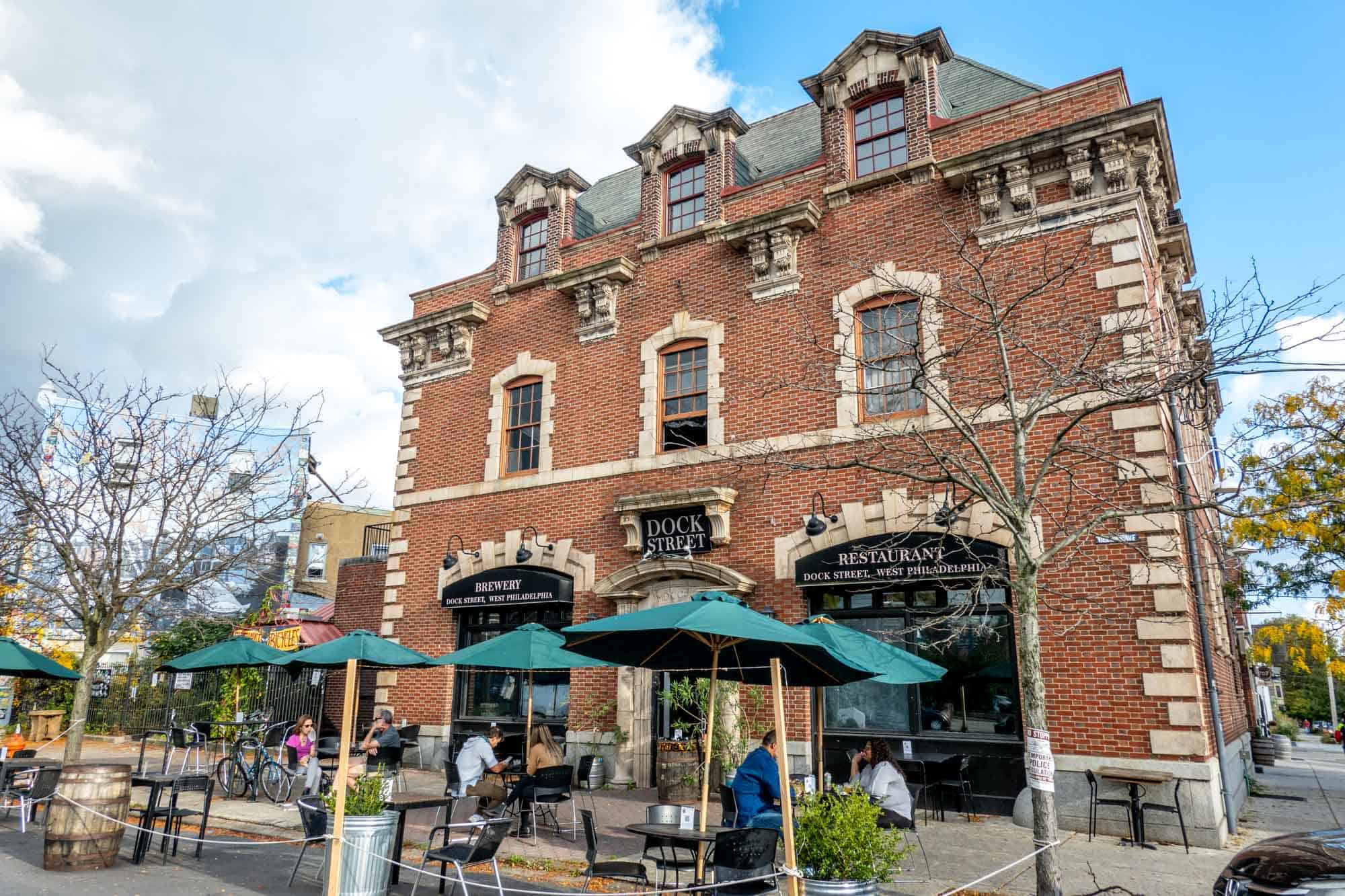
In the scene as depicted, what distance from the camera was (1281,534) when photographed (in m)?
16.2

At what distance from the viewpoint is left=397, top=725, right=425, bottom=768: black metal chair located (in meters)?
16.1

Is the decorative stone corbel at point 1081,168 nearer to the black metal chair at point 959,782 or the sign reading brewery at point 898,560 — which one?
the sign reading brewery at point 898,560

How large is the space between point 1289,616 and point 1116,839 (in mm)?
10363

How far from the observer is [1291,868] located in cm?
608

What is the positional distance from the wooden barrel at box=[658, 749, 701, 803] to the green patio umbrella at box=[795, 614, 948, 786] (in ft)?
9.55

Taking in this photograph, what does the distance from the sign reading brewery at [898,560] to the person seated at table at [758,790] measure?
14.0 feet

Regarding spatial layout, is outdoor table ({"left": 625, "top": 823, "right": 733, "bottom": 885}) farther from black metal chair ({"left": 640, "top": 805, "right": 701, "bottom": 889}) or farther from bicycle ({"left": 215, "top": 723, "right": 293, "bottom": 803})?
bicycle ({"left": 215, "top": 723, "right": 293, "bottom": 803})

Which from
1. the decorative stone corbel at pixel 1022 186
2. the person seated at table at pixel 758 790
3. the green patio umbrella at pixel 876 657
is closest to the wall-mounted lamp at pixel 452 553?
the green patio umbrella at pixel 876 657

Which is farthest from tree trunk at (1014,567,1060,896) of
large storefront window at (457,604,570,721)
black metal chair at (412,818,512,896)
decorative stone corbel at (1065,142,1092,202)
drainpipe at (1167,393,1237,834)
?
large storefront window at (457,604,570,721)

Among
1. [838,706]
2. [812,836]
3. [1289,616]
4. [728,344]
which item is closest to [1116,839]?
[838,706]

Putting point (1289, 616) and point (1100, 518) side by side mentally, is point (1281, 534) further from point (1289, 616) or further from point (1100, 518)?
point (1100, 518)

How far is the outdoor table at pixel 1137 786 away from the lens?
31.8 feet

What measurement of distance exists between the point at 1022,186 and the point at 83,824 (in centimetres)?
1378

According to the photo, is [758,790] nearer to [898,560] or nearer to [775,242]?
[898,560]
